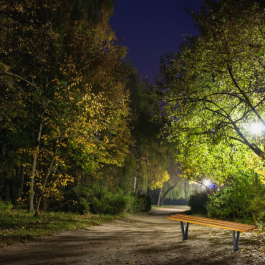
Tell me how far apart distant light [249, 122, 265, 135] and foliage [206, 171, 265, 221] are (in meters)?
2.59

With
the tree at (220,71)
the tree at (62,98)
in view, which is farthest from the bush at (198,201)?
the tree at (220,71)

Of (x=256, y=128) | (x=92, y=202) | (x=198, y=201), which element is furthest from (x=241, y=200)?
(x=92, y=202)

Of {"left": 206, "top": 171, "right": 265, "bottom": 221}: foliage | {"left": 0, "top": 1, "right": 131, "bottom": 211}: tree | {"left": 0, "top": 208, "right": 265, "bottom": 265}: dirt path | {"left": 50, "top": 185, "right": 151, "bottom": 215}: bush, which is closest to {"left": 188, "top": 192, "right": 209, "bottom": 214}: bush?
{"left": 206, "top": 171, "right": 265, "bottom": 221}: foliage

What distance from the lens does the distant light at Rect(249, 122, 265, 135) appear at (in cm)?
772

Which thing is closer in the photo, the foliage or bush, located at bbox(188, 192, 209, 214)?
the foliage

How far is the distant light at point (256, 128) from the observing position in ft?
25.3

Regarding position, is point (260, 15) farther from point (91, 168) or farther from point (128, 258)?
point (91, 168)

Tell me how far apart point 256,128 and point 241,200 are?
3.88m

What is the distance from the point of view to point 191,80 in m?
8.01

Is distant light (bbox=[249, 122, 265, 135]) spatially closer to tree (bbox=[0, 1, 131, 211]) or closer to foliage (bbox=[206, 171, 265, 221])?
foliage (bbox=[206, 171, 265, 221])

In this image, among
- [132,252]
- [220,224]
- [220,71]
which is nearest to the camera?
[132,252]

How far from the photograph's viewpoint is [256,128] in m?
7.86

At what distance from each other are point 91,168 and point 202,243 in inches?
326

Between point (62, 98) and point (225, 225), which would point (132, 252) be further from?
point (62, 98)
